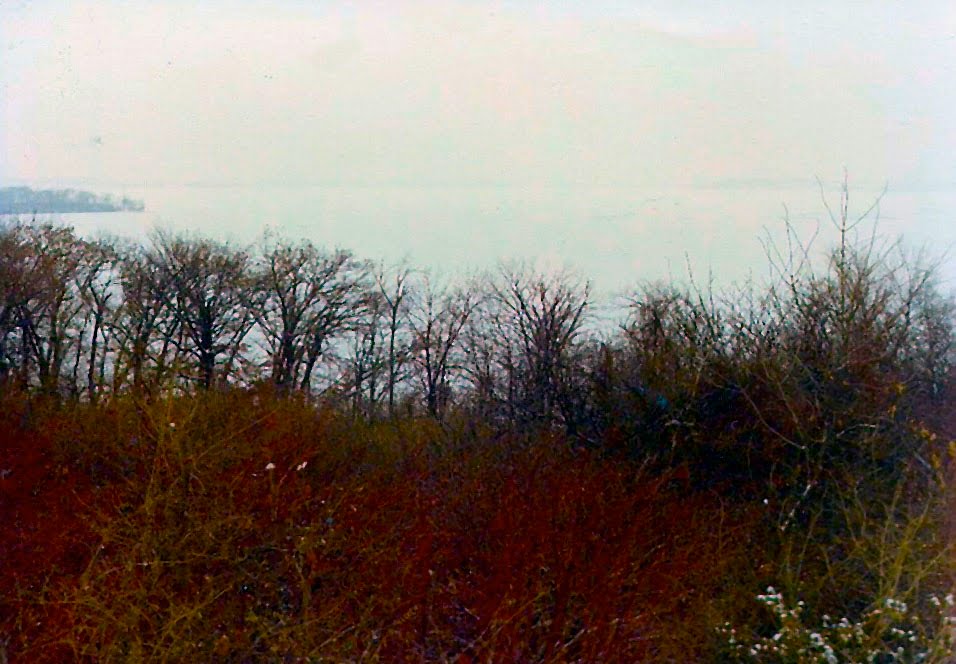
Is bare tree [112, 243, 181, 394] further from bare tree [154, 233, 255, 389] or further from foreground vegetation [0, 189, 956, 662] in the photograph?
foreground vegetation [0, 189, 956, 662]

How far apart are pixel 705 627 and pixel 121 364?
19.3 ft

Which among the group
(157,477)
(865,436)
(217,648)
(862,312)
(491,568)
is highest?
(862,312)

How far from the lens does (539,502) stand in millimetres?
7148

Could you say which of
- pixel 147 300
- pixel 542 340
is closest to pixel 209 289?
pixel 147 300

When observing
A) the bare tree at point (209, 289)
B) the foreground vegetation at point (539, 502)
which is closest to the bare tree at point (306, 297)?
the bare tree at point (209, 289)

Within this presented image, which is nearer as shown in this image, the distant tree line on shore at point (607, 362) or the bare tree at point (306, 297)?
the distant tree line on shore at point (607, 362)

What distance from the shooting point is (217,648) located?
6.11 m

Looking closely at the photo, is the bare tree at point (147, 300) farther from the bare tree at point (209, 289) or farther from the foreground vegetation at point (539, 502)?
the foreground vegetation at point (539, 502)

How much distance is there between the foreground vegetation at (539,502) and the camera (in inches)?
247

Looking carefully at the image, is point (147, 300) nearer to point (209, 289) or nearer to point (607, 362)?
point (209, 289)

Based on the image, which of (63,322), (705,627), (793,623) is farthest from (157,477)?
(63,322)

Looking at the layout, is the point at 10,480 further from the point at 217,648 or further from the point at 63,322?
the point at 63,322

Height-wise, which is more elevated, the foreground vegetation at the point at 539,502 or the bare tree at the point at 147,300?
the bare tree at the point at 147,300

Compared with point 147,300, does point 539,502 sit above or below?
below
